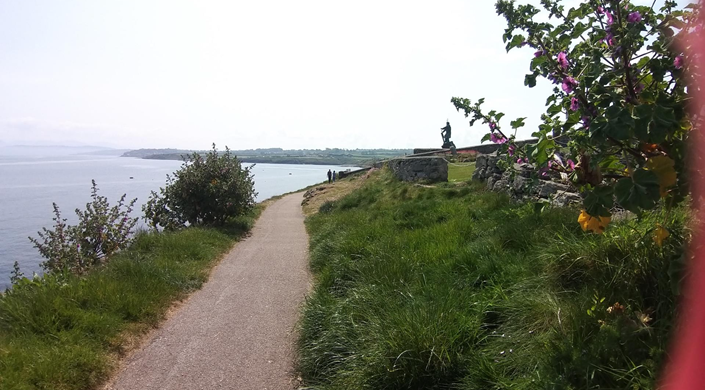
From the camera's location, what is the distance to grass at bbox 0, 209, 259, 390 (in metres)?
3.90

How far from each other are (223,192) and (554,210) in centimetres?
1111

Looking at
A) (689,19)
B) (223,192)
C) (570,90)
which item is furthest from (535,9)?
(223,192)

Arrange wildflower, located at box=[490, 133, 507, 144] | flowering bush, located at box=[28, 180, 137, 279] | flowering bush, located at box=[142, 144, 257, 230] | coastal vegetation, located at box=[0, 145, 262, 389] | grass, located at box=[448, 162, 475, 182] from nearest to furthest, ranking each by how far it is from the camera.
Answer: wildflower, located at box=[490, 133, 507, 144]
coastal vegetation, located at box=[0, 145, 262, 389]
flowering bush, located at box=[28, 180, 137, 279]
flowering bush, located at box=[142, 144, 257, 230]
grass, located at box=[448, 162, 475, 182]

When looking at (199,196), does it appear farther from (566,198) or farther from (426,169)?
(566,198)

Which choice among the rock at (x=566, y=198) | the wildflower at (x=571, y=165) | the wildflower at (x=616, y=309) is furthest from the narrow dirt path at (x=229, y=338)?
the rock at (x=566, y=198)

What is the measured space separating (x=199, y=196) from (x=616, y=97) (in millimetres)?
13741

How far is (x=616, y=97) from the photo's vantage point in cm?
200

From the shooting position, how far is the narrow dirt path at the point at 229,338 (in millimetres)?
4164

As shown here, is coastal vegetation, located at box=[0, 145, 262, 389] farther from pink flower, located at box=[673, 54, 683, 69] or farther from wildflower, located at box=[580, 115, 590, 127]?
pink flower, located at box=[673, 54, 683, 69]

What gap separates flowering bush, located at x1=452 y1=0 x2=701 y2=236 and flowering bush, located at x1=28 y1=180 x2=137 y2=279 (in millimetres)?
10030

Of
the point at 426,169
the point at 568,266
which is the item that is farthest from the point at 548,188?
the point at 426,169

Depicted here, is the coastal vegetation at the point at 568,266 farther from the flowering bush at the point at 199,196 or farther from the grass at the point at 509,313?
the flowering bush at the point at 199,196

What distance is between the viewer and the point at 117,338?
4859 mm

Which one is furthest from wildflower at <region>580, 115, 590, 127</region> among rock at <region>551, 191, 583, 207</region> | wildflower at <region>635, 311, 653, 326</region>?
rock at <region>551, 191, 583, 207</region>
